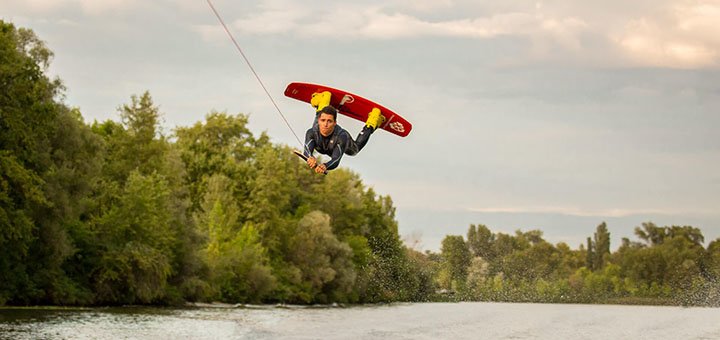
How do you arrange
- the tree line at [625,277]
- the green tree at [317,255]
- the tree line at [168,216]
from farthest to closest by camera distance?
the tree line at [625,277] → the green tree at [317,255] → the tree line at [168,216]

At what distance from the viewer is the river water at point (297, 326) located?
1730 inches

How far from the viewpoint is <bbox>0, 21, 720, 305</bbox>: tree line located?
49.2 meters

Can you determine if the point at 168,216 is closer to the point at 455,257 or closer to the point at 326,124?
the point at 326,124

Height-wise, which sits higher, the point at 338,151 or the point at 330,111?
the point at 330,111

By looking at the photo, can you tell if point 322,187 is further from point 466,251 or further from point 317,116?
point 466,251

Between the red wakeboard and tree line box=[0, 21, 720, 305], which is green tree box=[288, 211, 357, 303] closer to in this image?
tree line box=[0, 21, 720, 305]

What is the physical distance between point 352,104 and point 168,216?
48.2 m

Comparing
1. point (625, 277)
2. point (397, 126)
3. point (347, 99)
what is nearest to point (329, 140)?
point (347, 99)

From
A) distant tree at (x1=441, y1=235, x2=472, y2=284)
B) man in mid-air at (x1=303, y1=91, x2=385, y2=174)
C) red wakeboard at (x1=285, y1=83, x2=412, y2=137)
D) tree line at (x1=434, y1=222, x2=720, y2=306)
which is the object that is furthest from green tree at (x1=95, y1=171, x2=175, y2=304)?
distant tree at (x1=441, y1=235, x2=472, y2=284)

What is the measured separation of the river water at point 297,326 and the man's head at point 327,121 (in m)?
23.2

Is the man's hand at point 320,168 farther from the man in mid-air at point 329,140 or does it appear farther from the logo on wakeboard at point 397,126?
the logo on wakeboard at point 397,126

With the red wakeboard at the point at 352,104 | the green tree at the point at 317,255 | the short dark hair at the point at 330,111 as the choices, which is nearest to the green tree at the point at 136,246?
the green tree at the point at 317,255

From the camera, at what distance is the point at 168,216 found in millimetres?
66312

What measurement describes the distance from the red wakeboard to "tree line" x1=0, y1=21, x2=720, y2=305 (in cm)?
2960
